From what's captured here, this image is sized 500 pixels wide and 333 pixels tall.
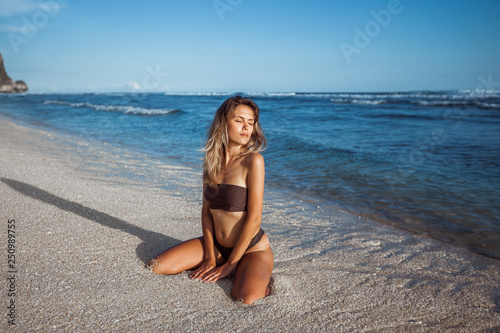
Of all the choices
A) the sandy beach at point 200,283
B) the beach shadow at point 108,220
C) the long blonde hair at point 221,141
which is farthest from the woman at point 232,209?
the beach shadow at point 108,220

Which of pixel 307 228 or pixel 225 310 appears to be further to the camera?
pixel 307 228

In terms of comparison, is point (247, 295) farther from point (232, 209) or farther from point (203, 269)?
point (232, 209)

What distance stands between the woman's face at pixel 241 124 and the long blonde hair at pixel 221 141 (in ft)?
0.12

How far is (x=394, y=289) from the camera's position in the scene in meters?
3.22

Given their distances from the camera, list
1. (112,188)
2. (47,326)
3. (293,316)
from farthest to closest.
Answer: (112,188) < (293,316) < (47,326)

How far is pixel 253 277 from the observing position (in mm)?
2969

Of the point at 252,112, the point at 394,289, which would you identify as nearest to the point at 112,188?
the point at 252,112

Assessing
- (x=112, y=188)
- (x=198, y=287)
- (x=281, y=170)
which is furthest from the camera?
(x=281, y=170)

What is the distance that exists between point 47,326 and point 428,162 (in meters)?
9.62

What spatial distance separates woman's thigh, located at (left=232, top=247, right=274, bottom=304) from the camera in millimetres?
2852

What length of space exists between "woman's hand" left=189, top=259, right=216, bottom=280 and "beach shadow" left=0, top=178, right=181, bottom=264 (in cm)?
61

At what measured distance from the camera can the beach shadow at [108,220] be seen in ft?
12.4

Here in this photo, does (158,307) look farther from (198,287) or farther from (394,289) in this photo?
(394,289)

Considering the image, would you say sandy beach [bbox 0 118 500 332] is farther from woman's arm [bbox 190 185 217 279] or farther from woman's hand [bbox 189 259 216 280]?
woman's arm [bbox 190 185 217 279]
